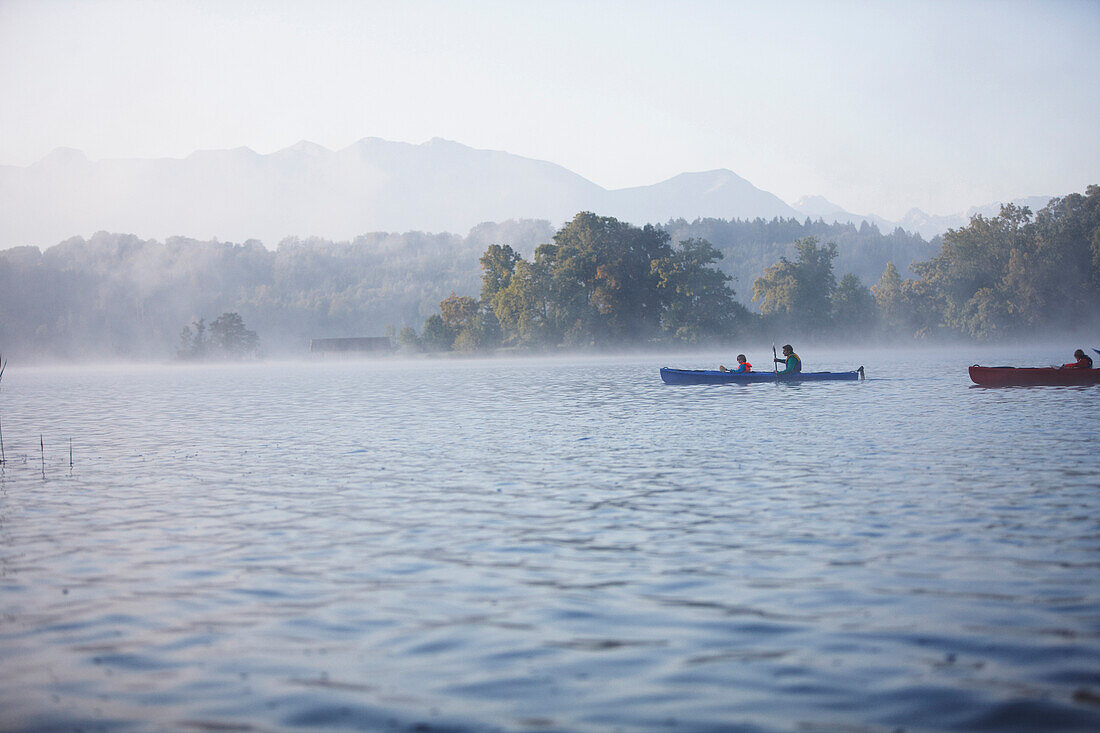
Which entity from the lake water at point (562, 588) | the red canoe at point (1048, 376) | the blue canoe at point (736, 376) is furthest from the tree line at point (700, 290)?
the lake water at point (562, 588)

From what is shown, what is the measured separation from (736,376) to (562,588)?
31612mm

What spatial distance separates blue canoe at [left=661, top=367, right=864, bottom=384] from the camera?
129 ft

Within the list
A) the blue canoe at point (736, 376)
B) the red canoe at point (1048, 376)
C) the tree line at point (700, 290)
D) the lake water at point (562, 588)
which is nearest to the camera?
the lake water at point (562, 588)

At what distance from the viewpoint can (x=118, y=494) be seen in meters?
15.0

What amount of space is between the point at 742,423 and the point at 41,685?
20.0 metres

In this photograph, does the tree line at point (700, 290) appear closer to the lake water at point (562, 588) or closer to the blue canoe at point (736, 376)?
the blue canoe at point (736, 376)

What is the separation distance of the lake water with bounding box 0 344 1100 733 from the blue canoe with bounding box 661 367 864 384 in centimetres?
1950

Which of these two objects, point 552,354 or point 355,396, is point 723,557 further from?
point 552,354

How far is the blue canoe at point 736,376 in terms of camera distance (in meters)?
39.5

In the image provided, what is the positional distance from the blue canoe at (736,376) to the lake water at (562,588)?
64.0ft

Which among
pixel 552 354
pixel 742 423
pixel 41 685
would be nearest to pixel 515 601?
pixel 41 685

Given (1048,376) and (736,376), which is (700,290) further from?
(1048,376)

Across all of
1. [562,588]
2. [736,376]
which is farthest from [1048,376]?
[562,588]

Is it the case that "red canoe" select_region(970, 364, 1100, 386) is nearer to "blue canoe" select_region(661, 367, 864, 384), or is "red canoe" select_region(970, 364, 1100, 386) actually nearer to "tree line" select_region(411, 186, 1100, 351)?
"blue canoe" select_region(661, 367, 864, 384)
